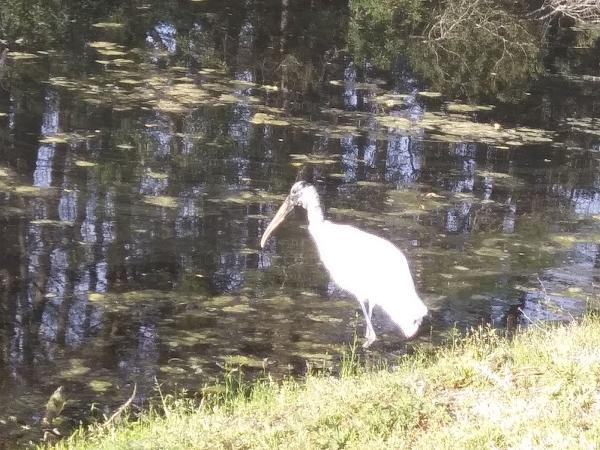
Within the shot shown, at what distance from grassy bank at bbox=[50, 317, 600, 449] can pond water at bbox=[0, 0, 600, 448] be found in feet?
3.51

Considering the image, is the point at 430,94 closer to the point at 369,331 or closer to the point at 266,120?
the point at 266,120

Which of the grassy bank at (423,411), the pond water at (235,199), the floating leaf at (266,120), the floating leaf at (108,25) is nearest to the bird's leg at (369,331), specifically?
the pond water at (235,199)

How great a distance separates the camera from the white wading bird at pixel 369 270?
254 inches

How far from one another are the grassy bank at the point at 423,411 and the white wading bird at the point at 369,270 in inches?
44.4

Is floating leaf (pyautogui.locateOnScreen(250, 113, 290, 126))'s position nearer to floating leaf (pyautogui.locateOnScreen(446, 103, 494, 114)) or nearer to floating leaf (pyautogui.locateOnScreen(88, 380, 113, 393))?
→ floating leaf (pyautogui.locateOnScreen(446, 103, 494, 114))

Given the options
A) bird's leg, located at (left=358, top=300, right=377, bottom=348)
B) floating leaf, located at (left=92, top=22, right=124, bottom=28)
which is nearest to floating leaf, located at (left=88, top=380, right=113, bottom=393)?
bird's leg, located at (left=358, top=300, right=377, bottom=348)

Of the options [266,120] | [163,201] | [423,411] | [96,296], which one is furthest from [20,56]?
[423,411]

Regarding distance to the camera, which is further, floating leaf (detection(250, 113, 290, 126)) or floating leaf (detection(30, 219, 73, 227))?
floating leaf (detection(250, 113, 290, 126))

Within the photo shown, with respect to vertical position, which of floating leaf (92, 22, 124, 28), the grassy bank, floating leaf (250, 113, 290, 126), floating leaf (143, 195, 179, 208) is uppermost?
floating leaf (92, 22, 124, 28)

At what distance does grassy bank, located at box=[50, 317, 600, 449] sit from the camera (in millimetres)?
4078

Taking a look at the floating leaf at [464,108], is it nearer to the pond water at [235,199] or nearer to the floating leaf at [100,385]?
the pond water at [235,199]

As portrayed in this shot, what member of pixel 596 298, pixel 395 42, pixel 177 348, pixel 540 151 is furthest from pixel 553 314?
pixel 395 42

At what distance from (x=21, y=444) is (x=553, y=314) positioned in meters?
4.08

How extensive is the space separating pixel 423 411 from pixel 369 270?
2363 mm
